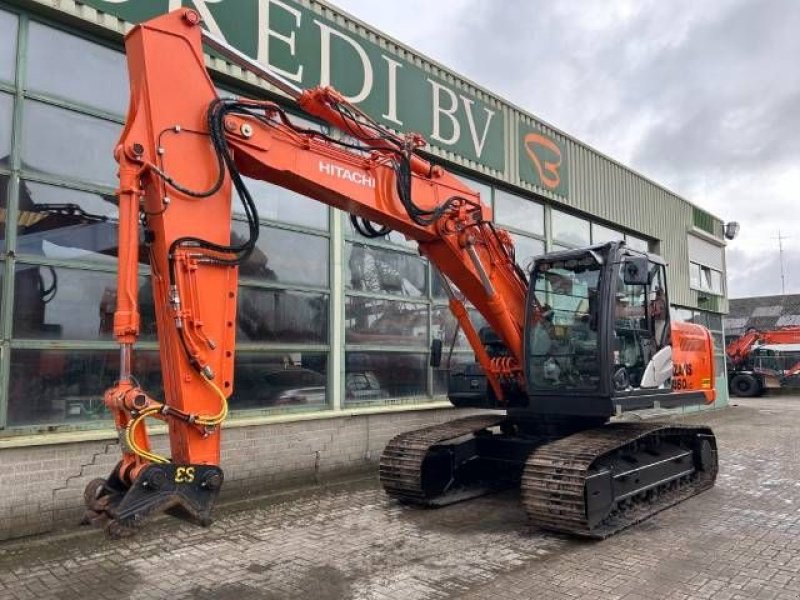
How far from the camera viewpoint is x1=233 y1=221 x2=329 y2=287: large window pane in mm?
7566

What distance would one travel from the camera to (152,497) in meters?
3.27

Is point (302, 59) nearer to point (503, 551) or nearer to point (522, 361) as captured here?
point (522, 361)

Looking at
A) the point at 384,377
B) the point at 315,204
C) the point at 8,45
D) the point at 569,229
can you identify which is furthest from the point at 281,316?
the point at 569,229

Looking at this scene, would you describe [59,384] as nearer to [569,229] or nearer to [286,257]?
[286,257]

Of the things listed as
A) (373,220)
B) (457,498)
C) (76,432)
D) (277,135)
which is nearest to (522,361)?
(457,498)

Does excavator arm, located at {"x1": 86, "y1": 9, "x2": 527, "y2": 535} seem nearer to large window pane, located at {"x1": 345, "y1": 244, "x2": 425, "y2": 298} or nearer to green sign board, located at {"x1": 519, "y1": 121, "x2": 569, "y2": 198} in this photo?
large window pane, located at {"x1": 345, "y1": 244, "x2": 425, "y2": 298}

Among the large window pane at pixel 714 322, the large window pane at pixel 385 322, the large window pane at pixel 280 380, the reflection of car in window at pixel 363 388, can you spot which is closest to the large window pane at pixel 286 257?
the large window pane at pixel 385 322

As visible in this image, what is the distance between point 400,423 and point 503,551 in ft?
12.5

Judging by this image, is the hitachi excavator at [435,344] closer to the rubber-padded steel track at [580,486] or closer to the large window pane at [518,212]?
the rubber-padded steel track at [580,486]

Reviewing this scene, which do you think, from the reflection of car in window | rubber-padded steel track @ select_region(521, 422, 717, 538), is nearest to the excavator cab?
rubber-padded steel track @ select_region(521, 422, 717, 538)

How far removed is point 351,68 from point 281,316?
3440 millimetres

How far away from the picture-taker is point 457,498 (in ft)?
22.4

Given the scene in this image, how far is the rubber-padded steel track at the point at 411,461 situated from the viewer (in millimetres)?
6543

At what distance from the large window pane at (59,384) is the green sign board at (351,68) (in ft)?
11.1
